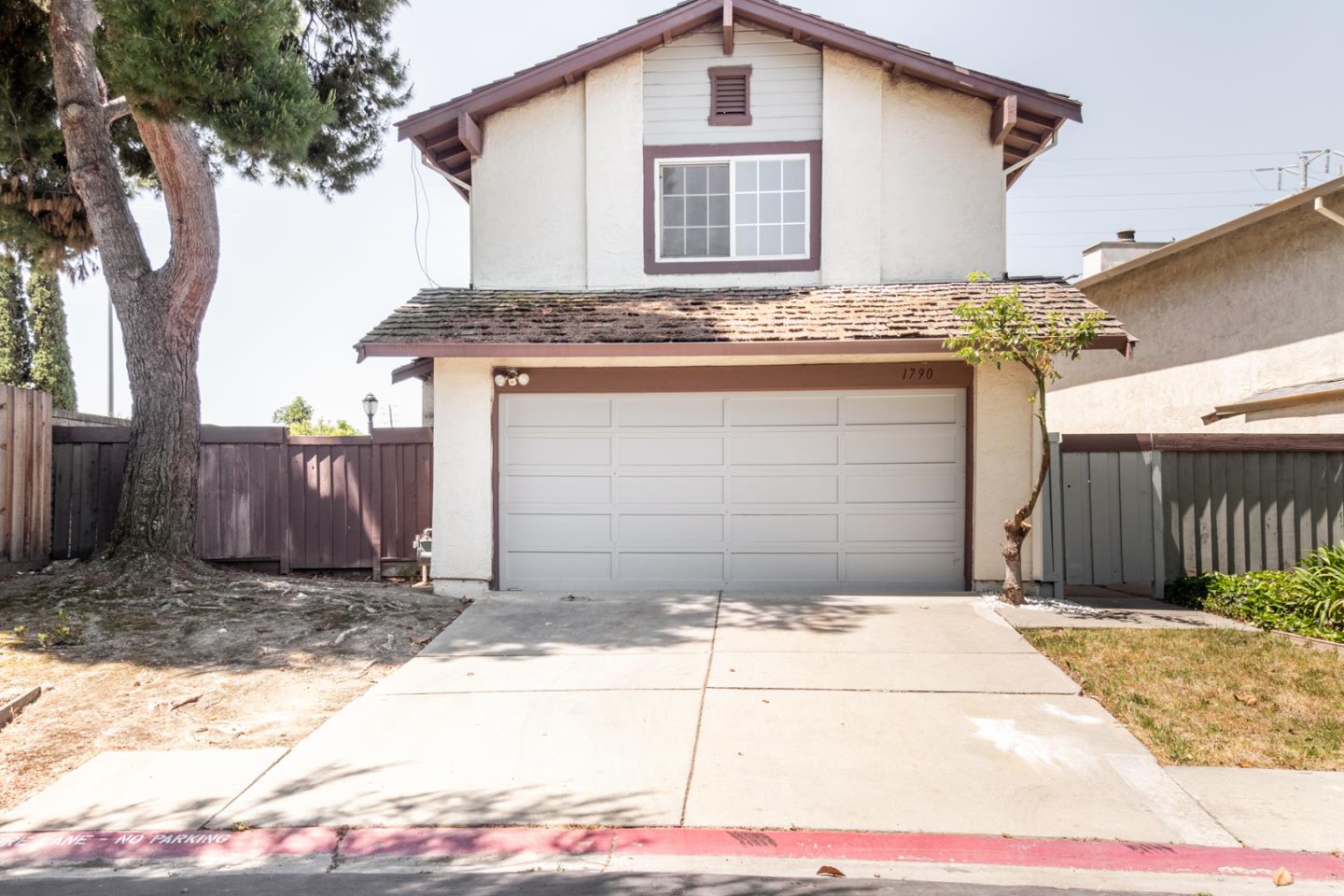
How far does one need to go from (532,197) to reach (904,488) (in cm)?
588

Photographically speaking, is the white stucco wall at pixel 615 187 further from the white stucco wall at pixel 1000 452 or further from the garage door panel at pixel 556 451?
the white stucco wall at pixel 1000 452

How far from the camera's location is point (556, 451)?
34.5 feet

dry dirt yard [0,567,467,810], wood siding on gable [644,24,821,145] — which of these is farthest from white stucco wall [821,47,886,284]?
dry dirt yard [0,567,467,810]

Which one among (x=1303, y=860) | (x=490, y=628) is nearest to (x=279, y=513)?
(x=490, y=628)

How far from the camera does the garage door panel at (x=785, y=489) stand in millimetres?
10383

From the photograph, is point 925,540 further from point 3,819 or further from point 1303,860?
point 3,819

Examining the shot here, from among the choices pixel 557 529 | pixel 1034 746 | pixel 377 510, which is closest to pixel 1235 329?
pixel 1034 746

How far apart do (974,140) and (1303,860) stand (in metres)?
8.97

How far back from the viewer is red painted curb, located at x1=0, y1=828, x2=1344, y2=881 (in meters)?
4.11

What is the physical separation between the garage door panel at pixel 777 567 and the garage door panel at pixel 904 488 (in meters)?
0.93

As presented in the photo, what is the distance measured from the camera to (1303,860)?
4.07 metres

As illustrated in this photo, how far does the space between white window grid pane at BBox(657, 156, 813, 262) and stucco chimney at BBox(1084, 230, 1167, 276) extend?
27.8ft

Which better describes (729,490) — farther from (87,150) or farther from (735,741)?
(87,150)

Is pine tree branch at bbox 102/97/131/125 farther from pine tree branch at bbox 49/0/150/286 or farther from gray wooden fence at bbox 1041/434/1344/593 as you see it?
gray wooden fence at bbox 1041/434/1344/593
